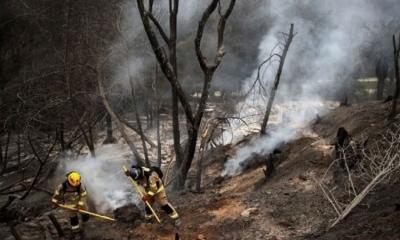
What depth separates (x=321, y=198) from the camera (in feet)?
23.8

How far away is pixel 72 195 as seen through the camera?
281 inches

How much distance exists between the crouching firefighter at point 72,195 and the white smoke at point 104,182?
7.88ft

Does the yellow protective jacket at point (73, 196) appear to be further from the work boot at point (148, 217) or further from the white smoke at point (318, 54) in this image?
the white smoke at point (318, 54)

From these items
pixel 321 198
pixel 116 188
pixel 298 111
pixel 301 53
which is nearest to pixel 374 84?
pixel 301 53

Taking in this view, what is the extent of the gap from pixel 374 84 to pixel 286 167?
23.0 metres

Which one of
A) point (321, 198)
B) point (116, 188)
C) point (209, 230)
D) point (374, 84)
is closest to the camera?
point (209, 230)

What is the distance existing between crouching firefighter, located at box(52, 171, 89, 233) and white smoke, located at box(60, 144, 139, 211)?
7.88 ft

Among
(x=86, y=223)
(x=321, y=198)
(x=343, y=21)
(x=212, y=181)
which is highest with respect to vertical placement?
(x=343, y=21)

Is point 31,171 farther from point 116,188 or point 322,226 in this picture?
point 322,226

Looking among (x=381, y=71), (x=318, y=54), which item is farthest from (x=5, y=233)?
(x=381, y=71)

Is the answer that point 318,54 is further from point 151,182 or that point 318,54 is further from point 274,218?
point 151,182

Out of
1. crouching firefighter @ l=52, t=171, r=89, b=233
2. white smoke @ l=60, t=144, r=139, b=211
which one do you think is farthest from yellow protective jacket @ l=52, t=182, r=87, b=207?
white smoke @ l=60, t=144, r=139, b=211

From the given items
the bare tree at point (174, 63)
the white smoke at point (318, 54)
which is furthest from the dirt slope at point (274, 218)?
the white smoke at point (318, 54)

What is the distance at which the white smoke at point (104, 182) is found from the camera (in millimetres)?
11148
